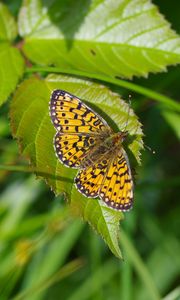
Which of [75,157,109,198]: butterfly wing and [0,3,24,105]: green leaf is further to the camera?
[0,3,24,105]: green leaf

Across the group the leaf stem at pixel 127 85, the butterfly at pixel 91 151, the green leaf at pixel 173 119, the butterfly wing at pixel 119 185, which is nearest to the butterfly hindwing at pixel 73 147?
the butterfly at pixel 91 151

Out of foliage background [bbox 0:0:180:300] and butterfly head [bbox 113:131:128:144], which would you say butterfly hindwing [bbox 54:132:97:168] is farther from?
foliage background [bbox 0:0:180:300]

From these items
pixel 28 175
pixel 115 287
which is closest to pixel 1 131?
pixel 28 175

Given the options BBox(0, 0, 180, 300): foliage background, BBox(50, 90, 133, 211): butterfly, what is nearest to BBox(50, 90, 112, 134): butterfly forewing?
BBox(50, 90, 133, 211): butterfly

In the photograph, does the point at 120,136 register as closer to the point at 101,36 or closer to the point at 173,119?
the point at 101,36

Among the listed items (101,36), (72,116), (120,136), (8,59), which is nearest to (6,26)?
(8,59)
